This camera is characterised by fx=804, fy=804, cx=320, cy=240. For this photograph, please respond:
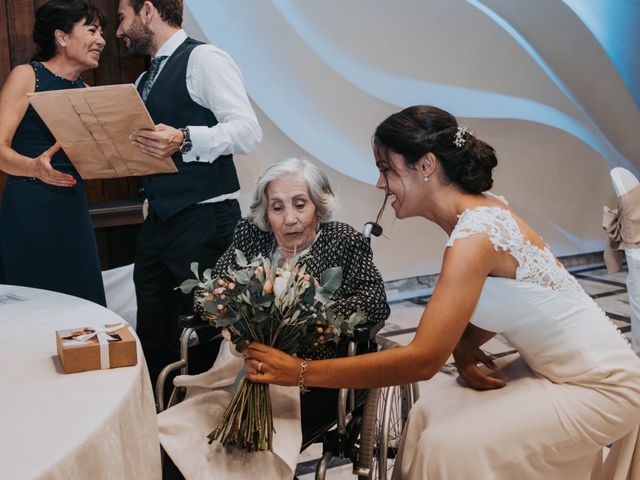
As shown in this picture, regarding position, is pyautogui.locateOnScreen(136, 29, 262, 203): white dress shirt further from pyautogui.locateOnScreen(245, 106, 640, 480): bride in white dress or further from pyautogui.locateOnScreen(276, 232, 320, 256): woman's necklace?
pyautogui.locateOnScreen(245, 106, 640, 480): bride in white dress

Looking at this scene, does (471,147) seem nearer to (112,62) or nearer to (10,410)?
(10,410)

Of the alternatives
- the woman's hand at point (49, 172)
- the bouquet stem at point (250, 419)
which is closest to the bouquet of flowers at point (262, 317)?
the bouquet stem at point (250, 419)

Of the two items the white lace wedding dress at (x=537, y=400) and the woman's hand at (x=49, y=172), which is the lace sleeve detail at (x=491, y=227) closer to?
the white lace wedding dress at (x=537, y=400)

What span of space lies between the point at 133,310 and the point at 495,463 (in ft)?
7.74

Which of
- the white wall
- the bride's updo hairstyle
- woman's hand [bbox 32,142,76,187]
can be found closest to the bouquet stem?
the bride's updo hairstyle

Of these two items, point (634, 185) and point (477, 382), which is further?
point (634, 185)

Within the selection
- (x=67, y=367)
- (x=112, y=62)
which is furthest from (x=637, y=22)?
(x=67, y=367)

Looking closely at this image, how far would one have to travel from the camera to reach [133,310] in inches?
149

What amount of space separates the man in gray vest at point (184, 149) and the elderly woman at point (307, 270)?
0.39 m

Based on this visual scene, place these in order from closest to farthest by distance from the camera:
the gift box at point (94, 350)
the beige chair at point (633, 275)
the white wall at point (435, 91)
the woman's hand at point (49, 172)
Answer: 1. the gift box at point (94, 350)
2. the woman's hand at point (49, 172)
3. the beige chair at point (633, 275)
4. the white wall at point (435, 91)

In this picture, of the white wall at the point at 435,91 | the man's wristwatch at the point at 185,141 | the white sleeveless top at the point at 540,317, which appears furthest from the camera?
the white wall at the point at 435,91

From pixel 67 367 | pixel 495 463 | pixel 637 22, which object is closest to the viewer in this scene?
pixel 67 367

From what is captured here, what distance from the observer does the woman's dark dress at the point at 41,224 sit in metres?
3.03

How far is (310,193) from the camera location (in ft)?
8.20
